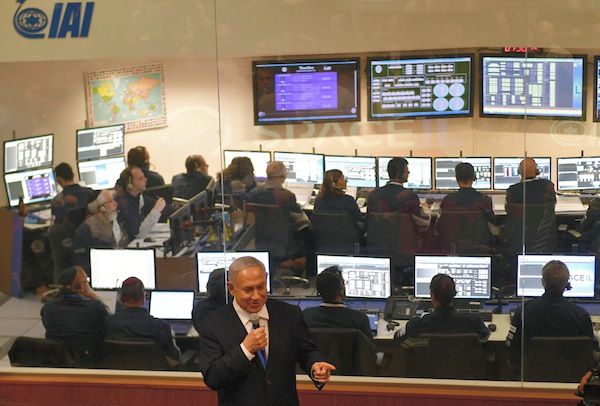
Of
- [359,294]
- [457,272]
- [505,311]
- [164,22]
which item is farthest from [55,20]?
[505,311]

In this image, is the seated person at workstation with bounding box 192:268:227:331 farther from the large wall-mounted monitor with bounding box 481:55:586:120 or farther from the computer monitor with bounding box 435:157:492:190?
the large wall-mounted monitor with bounding box 481:55:586:120

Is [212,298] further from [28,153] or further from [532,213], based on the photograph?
[532,213]

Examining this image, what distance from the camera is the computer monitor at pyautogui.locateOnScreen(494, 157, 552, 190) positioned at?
5926 mm

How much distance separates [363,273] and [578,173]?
156 centimetres

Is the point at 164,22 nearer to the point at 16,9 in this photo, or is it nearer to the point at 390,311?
the point at 16,9

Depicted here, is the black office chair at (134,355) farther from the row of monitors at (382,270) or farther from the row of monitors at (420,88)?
the row of monitors at (420,88)

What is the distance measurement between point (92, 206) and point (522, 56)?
122 inches

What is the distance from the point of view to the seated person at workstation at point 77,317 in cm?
632

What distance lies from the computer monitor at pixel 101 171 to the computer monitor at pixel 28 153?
25cm

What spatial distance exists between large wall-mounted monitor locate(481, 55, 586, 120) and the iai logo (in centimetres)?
272

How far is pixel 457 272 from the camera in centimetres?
613

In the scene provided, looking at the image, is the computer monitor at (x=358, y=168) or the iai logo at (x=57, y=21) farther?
the iai logo at (x=57, y=21)

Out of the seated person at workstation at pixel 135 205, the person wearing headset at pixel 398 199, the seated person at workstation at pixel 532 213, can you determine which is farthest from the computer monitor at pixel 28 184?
the seated person at workstation at pixel 532 213

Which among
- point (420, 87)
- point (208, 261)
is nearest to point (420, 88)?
point (420, 87)
